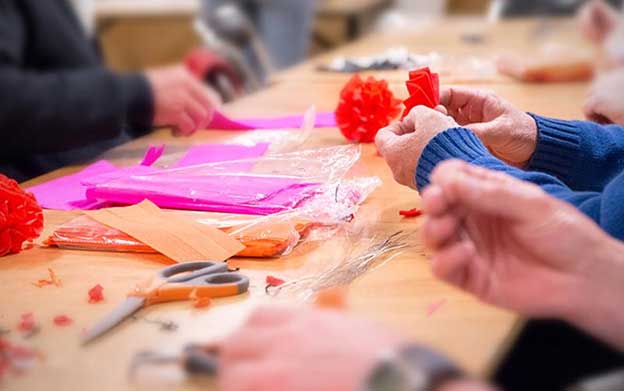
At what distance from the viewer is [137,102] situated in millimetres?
1146

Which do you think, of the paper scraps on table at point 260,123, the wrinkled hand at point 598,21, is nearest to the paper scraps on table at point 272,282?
the paper scraps on table at point 260,123

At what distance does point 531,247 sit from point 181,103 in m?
0.76

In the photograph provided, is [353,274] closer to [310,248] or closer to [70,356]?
[310,248]

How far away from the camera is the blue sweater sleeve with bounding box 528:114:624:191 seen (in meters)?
0.78

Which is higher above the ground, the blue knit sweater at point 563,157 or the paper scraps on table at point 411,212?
the blue knit sweater at point 563,157

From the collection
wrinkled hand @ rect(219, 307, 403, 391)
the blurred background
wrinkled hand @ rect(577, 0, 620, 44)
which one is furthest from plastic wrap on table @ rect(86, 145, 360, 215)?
wrinkled hand @ rect(577, 0, 620, 44)

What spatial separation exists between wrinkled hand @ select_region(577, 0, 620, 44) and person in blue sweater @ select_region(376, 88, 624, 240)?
1073mm

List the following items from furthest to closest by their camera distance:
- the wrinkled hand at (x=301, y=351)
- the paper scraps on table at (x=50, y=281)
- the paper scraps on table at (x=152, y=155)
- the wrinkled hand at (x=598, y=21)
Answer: the wrinkled hand at (x=598, y=21)
the paper scraps on table at (x=152, y=155)
the paper scraps on table at (x=50, y=281)
the wrinkled hand at (x=301, y=351)

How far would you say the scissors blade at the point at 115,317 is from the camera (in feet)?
1.68

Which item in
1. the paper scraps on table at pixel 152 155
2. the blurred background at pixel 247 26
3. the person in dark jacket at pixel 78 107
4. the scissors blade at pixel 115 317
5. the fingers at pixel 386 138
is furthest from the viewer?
the blurred background at pixel 247 26

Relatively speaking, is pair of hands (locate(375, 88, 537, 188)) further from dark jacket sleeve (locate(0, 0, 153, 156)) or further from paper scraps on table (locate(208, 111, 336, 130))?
dark jacket sleeve (locate(0, 0, 153, 156))

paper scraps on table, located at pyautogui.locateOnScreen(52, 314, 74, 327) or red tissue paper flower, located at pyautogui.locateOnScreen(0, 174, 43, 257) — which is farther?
red tissue paper flower, located at pyautogui.locateOnScreen(0, 174, 43, 257)

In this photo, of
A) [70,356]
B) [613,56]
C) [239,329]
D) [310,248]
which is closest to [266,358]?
[239,329]

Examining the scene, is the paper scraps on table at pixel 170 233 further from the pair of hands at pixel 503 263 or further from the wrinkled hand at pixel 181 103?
the wrinkled hand at pixel 181 103
